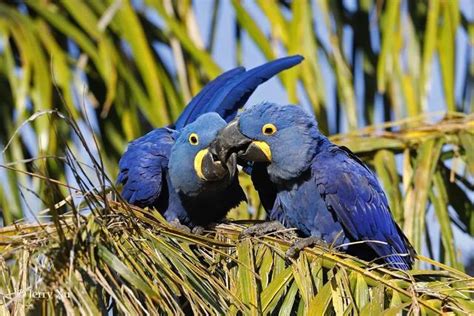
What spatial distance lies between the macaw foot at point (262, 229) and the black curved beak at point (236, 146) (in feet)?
0.67

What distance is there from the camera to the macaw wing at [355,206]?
3008mm

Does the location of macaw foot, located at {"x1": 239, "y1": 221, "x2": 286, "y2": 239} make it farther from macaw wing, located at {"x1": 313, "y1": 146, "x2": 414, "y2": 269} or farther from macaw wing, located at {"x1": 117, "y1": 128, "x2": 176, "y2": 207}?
macaw wing, located at {"x1": 117, "y1": 128, "x2": 176, "y2": 207}

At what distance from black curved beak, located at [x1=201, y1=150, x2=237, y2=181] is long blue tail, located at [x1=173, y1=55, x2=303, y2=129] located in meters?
0.46

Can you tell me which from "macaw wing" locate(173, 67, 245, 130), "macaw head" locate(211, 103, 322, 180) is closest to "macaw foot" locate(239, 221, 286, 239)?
"macaw head" locate(211, 103, 322, 180)

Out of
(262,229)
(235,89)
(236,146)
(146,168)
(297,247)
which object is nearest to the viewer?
(297,247)

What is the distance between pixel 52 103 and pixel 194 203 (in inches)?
57.3

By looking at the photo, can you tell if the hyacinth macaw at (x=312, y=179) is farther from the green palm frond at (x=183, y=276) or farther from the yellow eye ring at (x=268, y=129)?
the green palm frond at (x=183, y=276)

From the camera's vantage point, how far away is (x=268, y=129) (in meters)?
3.00

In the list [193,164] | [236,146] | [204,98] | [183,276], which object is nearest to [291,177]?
[236,146]

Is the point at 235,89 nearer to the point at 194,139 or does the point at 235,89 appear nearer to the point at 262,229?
the point at 194,139

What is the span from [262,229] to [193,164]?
373 millimetres

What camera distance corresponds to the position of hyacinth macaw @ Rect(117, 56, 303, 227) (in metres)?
3.06

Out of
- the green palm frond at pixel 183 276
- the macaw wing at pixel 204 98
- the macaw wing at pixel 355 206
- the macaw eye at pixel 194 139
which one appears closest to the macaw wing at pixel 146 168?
the macaw wing at pixel 204 98

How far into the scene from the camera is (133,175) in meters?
3.35
